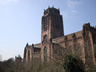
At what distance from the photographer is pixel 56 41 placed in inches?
1836

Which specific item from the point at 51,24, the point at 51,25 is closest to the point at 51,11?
the point at 51,24

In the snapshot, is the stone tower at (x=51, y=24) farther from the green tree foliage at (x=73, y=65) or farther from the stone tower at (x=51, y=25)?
the green tree foliage at (x=73, y=65)

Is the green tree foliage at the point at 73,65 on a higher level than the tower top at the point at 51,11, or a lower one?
lower

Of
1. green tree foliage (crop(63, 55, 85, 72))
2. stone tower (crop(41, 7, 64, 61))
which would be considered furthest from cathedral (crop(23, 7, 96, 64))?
green tree foliage (crop(63, 55, 85, 72))

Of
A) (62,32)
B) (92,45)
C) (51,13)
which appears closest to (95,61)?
(92,45)

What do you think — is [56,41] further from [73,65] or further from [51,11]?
[73,65]

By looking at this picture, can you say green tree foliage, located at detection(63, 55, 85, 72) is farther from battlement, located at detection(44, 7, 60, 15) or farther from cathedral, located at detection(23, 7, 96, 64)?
battlement, located at detection(44, 7, 60, 15)

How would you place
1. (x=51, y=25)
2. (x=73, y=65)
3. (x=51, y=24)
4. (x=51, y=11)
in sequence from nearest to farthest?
(x=73, y=65)
(x=51, y=25)
(x=51, y=24)
(x=51, y=11)

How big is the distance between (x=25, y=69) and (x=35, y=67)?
2014 millimetres

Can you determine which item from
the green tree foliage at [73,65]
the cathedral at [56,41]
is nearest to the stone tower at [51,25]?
the cathedral at [56,41]

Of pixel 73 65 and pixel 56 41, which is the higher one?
pixel 56 41

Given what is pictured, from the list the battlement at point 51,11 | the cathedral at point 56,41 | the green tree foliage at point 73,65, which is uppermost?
the battlement at point 51,11

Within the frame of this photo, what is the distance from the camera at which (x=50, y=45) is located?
4012 centimetres

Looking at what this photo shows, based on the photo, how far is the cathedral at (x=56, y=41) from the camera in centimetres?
3061
